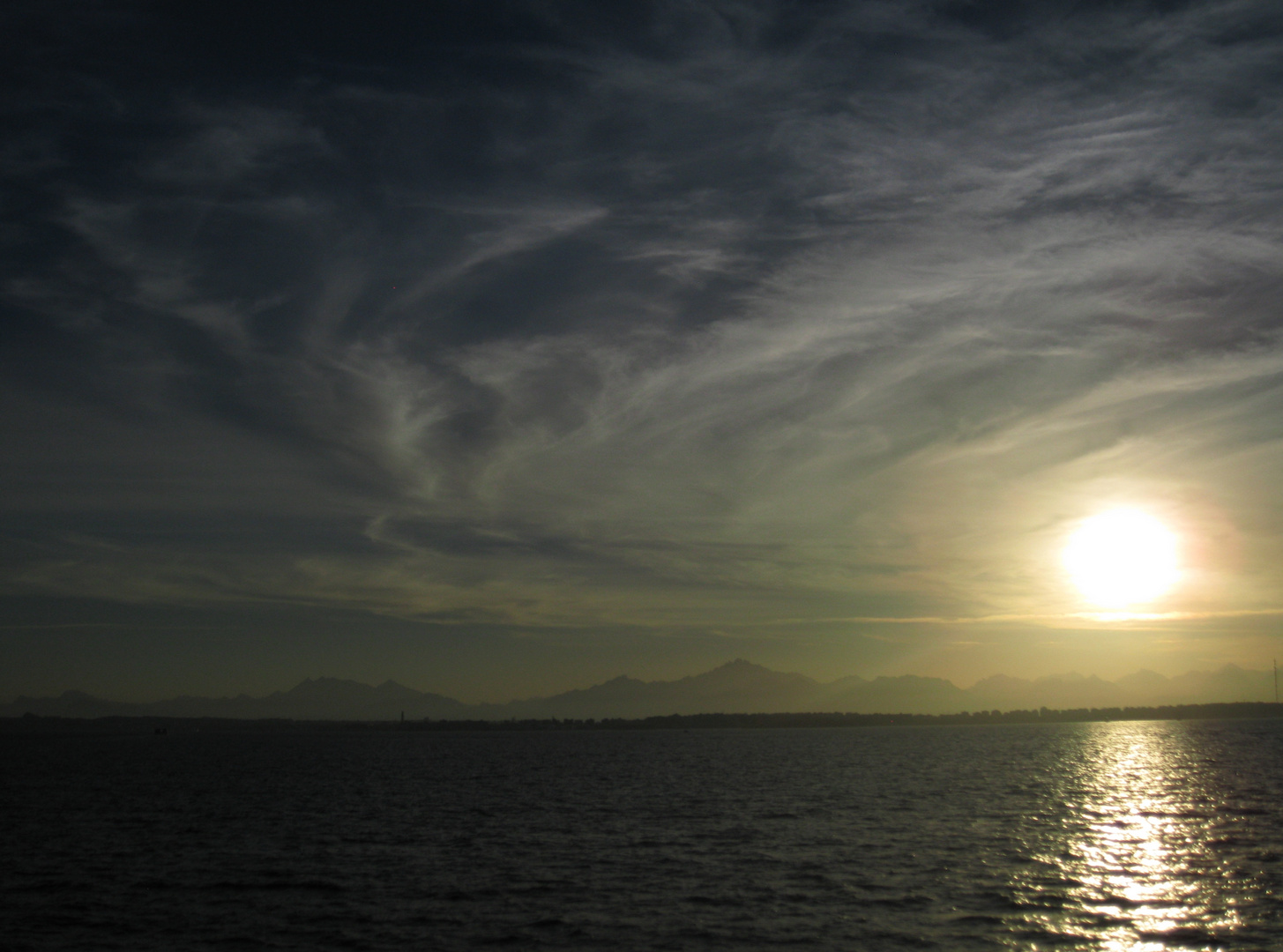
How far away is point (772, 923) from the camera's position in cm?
4288

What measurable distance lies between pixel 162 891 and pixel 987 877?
4761 centimetres

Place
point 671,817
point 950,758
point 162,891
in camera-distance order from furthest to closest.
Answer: point 950,758
point 671,817
point 162,891

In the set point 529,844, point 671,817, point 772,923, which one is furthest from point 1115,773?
point 772,923

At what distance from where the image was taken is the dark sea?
4162 cm

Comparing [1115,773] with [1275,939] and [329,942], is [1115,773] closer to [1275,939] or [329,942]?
[1275,939]

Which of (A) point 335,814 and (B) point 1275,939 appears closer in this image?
(B) point 1275,939

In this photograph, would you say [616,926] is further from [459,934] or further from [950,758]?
[950,758]

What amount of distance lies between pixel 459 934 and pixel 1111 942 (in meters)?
28.6

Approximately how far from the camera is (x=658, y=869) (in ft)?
189

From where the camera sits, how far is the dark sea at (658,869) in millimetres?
41625

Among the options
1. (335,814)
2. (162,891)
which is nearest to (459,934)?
(162,891)

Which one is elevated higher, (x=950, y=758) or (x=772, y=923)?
(x=772, y=923)

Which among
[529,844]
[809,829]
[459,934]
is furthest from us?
[809,829]

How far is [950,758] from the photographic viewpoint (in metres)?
191
